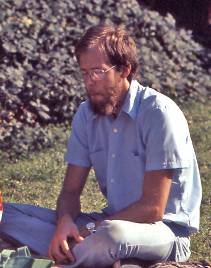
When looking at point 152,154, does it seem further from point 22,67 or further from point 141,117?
point 22,67

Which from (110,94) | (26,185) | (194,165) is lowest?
(26,185)

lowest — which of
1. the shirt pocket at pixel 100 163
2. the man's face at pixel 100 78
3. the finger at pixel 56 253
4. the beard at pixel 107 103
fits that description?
the finger at pixel 56 253

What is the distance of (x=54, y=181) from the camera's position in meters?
6.62

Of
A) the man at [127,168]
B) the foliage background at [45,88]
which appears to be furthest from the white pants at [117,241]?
the foliage background at [45,88]

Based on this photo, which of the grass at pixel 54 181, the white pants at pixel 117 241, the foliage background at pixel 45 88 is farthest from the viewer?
the foliage background at pixel 45 88

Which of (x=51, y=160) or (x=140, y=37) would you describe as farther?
(x=140, y=37)

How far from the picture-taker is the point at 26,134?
24.3ft

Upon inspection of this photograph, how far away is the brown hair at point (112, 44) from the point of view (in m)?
3.91

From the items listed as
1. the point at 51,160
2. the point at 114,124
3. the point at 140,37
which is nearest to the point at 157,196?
the point at 114,124

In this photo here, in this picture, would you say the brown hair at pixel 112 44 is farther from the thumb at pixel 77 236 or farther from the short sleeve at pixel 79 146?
the thumb at pixel 77 236

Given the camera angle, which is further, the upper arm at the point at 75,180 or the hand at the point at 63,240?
the upper arm at the point at 75,180

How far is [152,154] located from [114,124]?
309 millimetres

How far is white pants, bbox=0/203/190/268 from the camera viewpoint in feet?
12.6

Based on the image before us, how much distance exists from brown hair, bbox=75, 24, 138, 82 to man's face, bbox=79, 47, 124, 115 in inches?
1.0
